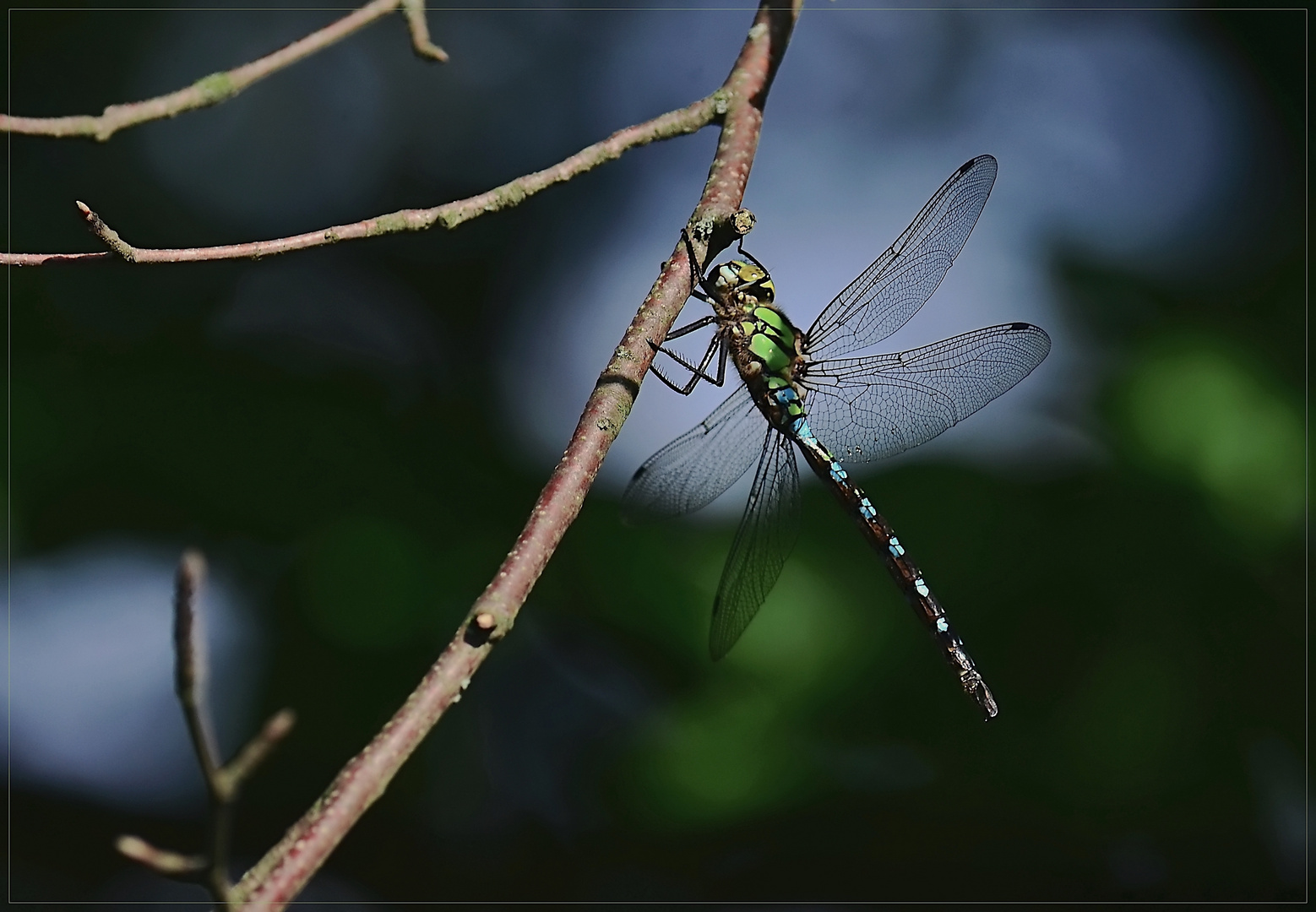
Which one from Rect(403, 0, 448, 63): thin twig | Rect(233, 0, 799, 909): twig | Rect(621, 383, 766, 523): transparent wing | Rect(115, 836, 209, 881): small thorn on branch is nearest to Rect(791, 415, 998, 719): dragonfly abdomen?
A: Rect(621, 383, 766, 523): transparent wing

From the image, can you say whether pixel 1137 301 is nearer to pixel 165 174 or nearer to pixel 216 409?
pixel 216 409

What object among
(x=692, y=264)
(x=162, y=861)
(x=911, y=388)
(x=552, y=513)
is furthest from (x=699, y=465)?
(x=162, y=861)

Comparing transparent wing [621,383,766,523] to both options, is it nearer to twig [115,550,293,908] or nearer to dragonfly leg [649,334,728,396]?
dragonfly leg [649,334,728,396]

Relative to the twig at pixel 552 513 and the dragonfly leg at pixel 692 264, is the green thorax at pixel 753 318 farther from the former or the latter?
the dragonfly leg at pixel 692 264

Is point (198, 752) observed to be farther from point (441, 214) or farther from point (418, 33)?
point (418, 33)

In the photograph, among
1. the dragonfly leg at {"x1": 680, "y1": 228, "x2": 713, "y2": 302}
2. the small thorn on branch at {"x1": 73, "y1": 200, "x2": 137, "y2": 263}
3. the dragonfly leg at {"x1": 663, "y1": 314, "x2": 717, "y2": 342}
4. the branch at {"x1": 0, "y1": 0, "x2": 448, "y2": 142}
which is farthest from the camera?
the dragonfly leg at {"x1": 663, "y1": 314, "x2": 717, "y2": 342}

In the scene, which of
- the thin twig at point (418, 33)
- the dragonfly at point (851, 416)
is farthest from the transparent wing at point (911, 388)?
the thin twig at point (418, 33)
